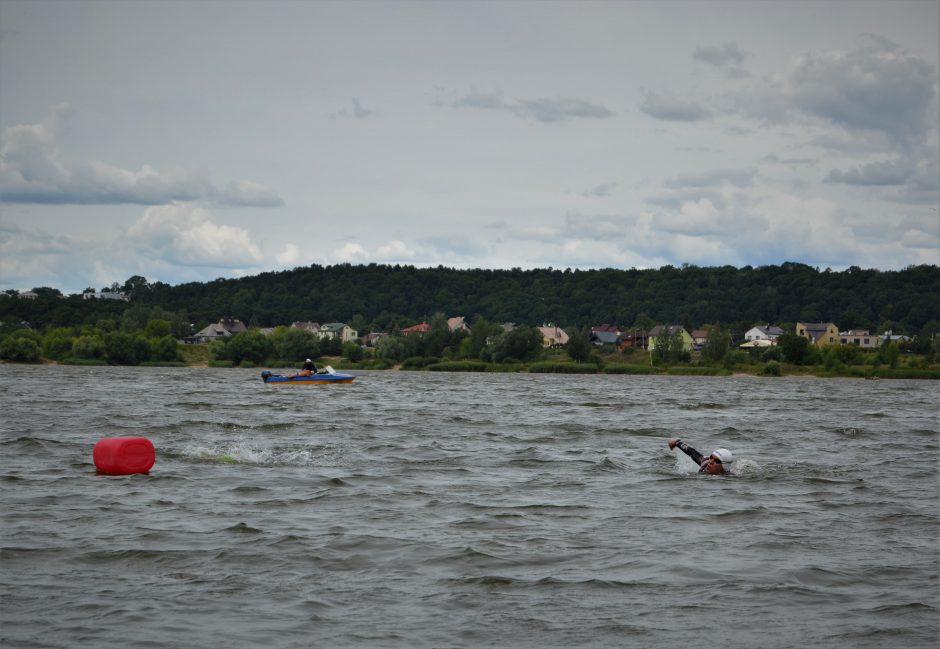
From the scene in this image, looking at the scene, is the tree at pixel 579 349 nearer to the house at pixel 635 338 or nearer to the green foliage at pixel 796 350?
the green foliage at pixel 796 350

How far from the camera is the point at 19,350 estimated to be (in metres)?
126

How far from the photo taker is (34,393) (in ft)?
184

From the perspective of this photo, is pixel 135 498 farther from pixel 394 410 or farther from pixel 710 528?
pixel 394 410

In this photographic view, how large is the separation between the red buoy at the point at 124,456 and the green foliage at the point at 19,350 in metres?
113

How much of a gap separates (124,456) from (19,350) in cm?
11411

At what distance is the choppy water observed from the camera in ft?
37.0

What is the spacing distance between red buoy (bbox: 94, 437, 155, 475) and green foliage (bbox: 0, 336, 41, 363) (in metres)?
113

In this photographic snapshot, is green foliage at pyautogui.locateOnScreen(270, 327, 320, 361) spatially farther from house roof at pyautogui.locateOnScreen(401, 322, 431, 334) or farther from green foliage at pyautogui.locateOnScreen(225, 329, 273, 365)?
house roof at pyautogui.locateOnScreen(401, 322, 431, 334)

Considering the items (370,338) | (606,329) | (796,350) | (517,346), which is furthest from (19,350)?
(606,329)

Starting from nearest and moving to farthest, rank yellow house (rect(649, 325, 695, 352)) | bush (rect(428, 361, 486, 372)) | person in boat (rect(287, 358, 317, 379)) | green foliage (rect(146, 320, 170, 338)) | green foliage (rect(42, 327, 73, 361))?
1. person in boat (rect(287, 358, 317, 379))
2. bush (rect(428, 361, 486, 372))
3. yellow house (rect(649, 325, 695, 352))
4. green foliage (rect(42, 327, 73, 361))
5. green foliage (rect(146, 320, 170, 338))

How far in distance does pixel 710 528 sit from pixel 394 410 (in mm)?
31468

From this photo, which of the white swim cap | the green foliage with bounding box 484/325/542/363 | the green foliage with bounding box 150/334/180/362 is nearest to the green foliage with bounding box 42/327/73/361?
the green foliage with bounding box 150/334/180/362

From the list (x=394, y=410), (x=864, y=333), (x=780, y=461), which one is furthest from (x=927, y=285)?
(x=780, y=461)

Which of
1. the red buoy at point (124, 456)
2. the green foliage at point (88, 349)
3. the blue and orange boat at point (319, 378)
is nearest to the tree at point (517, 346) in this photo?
the blue and orange boat at point (319, 378)
